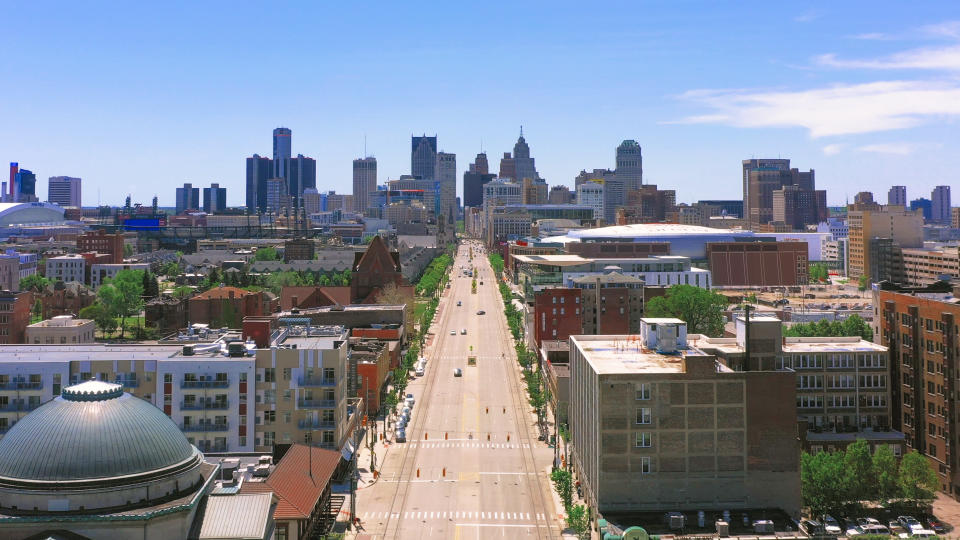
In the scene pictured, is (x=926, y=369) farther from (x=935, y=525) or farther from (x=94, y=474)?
(x=94, y=474)

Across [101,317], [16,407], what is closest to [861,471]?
[16,407]

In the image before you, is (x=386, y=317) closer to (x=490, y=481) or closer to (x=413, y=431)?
(x=413, y=431)

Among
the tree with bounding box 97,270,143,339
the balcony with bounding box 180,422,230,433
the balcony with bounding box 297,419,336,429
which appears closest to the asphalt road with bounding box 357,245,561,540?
the balcony with bounding box 297,419,336,429

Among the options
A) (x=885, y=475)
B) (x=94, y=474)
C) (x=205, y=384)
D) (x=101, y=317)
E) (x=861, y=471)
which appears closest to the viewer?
(x=94, y=474)

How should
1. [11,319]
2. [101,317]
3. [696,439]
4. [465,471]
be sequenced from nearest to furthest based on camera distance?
[696,439]
[465,471]
[11,319]
[101,317]

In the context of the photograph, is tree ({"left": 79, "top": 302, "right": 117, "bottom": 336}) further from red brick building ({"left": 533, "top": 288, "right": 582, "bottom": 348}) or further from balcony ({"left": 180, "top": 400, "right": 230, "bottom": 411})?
balcony ({"left": 180, "top": 400, "right": 230, "bottom": 411})

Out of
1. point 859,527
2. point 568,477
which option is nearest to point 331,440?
point 568,477

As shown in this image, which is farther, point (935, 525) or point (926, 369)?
point (926, 369)
